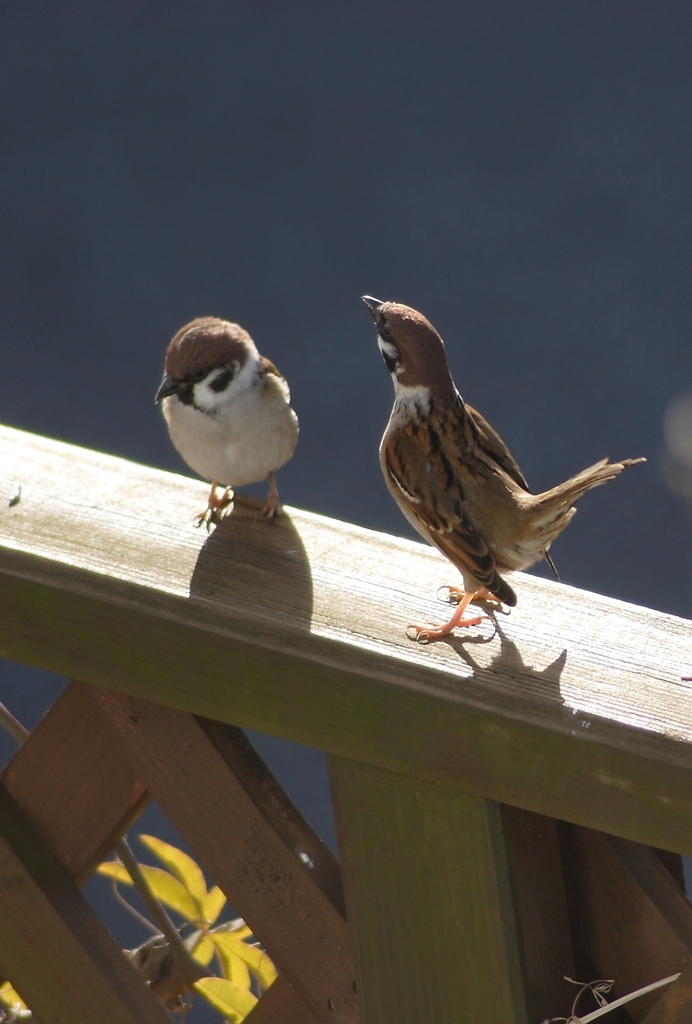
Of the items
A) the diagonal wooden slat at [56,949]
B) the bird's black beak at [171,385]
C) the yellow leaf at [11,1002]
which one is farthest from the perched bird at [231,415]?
the yellow leaf at [11,1002]

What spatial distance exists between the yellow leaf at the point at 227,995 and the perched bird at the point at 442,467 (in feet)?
2.16

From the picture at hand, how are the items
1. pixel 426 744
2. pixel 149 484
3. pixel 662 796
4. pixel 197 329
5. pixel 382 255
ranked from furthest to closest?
pixel 382 255, pixel 197 329, pixel 149 484, pixel 426 744, pixel 662 796

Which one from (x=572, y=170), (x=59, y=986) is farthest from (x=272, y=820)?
(x=572, y=170)

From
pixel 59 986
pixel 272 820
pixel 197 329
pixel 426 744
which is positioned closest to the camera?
pixel 426 744

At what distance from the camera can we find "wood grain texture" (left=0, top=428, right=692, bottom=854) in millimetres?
1222

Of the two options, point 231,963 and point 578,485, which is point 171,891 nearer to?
point 231,963

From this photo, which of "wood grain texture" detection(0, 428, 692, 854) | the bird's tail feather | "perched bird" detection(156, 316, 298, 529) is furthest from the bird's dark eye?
the bird's tail feather

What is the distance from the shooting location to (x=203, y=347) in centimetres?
190

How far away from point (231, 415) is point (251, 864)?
79 centimetres

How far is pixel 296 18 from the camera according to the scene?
7.53m

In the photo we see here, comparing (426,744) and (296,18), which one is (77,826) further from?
(296,18)

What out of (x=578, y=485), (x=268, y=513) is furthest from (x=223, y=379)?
(x=578, y=485)

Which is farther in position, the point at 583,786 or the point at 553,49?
the point at 553,49

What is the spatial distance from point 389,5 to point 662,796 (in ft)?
22.9
